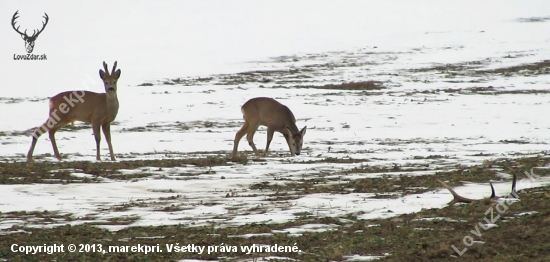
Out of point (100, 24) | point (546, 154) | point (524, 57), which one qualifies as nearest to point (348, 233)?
point (546, 154)

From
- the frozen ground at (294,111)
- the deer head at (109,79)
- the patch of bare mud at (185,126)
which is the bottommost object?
the patch of bare mud at (185,126)

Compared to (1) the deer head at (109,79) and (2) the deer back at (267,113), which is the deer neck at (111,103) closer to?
(1) the deer head at (109,79)

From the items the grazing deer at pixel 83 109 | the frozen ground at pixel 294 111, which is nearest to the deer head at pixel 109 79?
the grazing deer at pixel 83 109

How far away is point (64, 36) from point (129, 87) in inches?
1387

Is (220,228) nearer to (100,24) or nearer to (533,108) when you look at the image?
(533,108)

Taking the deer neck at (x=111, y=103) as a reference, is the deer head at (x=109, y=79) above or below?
above

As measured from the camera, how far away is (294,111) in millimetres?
30453

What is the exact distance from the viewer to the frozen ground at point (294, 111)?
1112 cm

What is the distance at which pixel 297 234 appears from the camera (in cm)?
885

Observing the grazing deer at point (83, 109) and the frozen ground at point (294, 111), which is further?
the grazing deer at point (83, 109)

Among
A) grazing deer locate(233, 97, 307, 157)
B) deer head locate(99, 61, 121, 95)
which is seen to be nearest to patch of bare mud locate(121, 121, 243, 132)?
grazing deer locate(233, 97, 307, 157)

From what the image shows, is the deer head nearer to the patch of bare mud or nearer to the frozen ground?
the frozen ground

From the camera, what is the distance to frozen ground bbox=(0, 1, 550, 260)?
11117mm

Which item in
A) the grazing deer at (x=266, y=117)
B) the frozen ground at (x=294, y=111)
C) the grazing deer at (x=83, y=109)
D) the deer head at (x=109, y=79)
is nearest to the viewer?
the frozen ground at (x=294, y=111)
